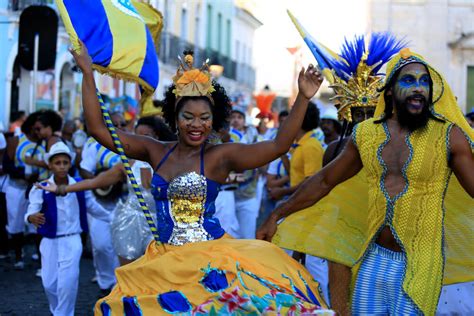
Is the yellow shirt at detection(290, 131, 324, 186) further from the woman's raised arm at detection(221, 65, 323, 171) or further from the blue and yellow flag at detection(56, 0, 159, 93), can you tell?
the woman's raised arm at detection(221, 65, 323, 171)

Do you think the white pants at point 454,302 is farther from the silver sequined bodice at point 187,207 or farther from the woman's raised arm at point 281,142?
the silver sequined bodice at point 187,207

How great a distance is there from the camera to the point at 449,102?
19.8 ft

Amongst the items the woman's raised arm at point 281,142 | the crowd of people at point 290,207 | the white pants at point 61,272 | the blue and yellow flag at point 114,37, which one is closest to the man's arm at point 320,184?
the crowd of people at point 290,207

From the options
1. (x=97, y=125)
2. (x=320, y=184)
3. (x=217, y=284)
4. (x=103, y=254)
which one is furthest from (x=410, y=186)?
(x=103, y=254)

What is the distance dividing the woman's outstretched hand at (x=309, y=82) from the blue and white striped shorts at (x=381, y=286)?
93 centimetres

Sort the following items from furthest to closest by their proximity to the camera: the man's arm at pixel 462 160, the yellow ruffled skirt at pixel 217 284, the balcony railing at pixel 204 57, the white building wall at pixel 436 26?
the white building wall at pixel 436 26 < the balcony railing at pixel 204 57 < the man's arm at pixel 462 160 < the yellow ruffled skirt at pixel 217 284

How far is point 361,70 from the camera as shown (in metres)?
8.16

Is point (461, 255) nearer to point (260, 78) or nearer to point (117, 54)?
point (117, 54)

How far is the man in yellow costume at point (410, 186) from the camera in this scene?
5727 mm

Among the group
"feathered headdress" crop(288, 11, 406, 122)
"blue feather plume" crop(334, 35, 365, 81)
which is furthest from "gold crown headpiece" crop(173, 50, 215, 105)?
"blue feather plume" crop(334, 35, 365, 81)

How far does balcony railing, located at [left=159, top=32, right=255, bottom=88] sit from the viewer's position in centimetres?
3797

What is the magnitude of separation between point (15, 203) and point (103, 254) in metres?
3.34

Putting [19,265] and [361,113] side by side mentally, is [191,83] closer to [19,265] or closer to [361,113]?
[361,113]

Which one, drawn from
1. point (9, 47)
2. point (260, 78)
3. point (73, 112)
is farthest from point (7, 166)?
point (260, 78)
